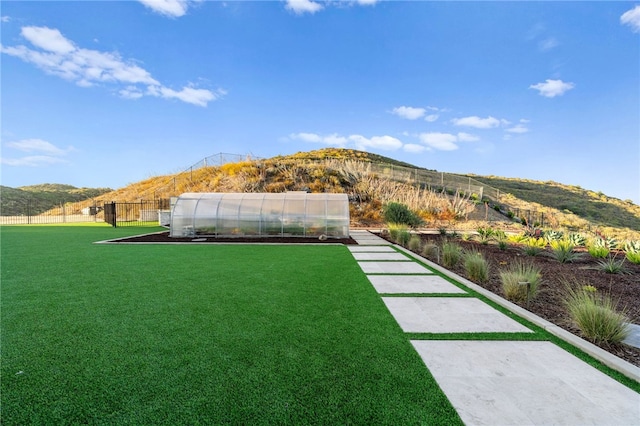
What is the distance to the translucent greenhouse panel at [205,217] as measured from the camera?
12766 millimetres

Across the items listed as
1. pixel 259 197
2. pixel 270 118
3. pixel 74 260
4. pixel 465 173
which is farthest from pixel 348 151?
pixel 74 260

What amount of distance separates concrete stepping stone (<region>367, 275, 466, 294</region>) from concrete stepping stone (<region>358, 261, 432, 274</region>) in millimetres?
395

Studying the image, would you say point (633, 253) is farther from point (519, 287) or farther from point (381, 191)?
point (381, 191)

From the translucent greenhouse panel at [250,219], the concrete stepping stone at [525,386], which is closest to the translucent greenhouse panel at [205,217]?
the translucent greenhouse panel at [250,219]

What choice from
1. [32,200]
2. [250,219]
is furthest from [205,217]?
[32,200]

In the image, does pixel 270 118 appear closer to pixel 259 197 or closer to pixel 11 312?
pixel 259 197

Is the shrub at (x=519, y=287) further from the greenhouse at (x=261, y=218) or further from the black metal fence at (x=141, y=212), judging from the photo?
the black metal fence at (x=141, y=212)

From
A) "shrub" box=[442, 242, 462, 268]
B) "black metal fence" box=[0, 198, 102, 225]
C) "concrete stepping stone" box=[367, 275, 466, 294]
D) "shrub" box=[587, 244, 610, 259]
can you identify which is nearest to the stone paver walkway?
"concrete stepping stone" box=[367, 275, 466, 294]

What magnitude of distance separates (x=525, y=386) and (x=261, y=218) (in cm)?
1114

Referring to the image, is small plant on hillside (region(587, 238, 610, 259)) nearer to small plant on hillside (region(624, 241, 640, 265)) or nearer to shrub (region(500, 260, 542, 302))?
small plant on hillside (region(624, 241, 640, 265))

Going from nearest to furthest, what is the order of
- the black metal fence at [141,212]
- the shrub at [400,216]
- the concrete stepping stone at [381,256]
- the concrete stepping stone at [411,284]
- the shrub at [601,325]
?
the shrub at [601,325] < the concrete stepping stone at [411,284] < the concrete stepping stone at [381,256] < the shrub at [400,216] < the black metal fence at [141,212]

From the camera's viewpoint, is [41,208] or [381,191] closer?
[381,191]

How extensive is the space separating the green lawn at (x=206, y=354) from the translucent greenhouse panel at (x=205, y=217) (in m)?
6.81

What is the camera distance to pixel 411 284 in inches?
231
